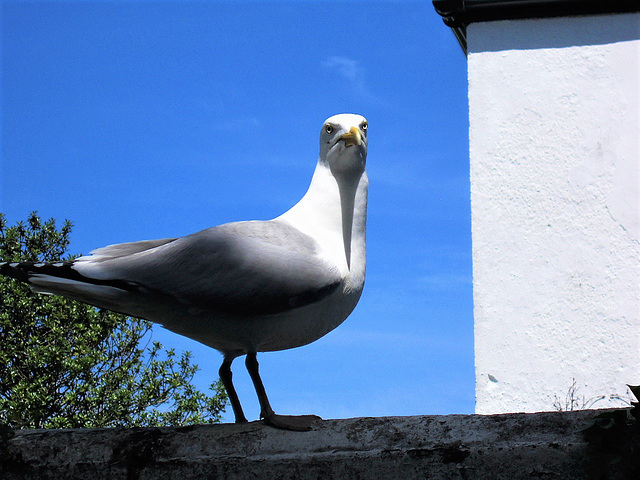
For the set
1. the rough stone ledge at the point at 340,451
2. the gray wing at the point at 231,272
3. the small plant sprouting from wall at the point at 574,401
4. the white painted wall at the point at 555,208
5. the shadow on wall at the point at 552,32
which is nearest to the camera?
the rough stone ledge at the point at 340,451

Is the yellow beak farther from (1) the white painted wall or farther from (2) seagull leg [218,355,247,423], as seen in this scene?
(1) the white painted wall

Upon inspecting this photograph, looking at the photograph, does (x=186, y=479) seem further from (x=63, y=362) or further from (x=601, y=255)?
(x=63, y=362)

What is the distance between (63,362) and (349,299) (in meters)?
6.86

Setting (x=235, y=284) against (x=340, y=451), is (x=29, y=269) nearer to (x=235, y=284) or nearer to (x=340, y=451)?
(x=235, y=284)

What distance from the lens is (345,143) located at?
3256 mm

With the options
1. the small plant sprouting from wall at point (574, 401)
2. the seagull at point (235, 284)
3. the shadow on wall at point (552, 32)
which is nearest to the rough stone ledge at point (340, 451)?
the seagull at point (235, 284)

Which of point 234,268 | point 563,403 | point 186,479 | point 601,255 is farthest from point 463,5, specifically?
point 186,479

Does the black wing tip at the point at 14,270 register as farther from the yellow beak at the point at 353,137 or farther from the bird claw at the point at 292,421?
the yellow beak at the point at 353,137

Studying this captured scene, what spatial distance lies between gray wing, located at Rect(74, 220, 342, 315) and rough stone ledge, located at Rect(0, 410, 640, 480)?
46cm

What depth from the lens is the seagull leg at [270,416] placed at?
2.79 m

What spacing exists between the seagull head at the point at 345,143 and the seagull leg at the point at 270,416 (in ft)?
2.86

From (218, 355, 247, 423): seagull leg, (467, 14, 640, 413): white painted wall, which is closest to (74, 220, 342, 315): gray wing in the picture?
(218, 355, 247, 423): seagull leg

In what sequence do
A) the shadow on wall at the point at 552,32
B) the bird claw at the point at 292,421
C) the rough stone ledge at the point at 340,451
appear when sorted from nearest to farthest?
the rough stone ledge at the point at 340,451 → the bird claw at the point at 292,421 → the shadow on wall at the point at 552,32

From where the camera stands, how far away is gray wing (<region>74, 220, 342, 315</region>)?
2.92 metres
